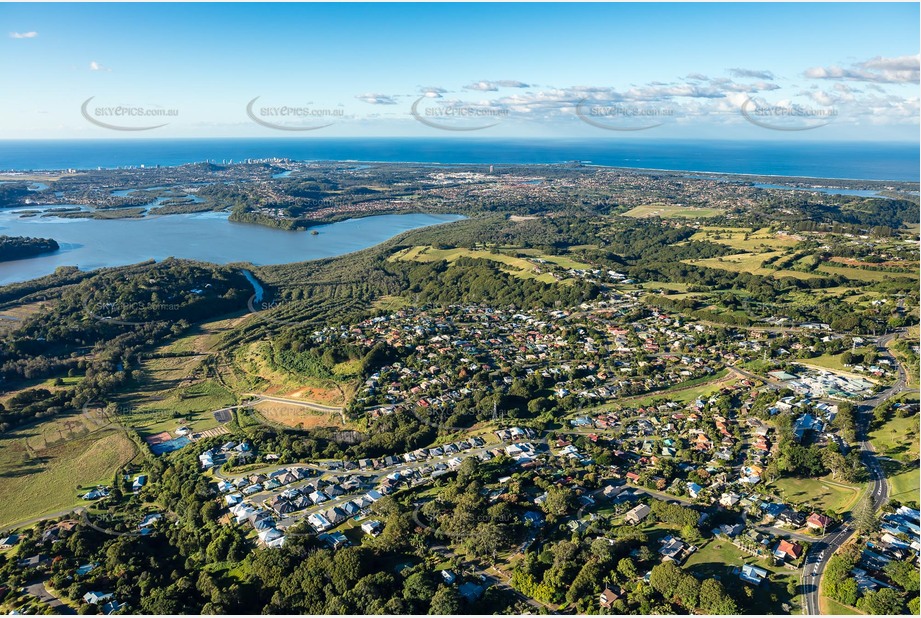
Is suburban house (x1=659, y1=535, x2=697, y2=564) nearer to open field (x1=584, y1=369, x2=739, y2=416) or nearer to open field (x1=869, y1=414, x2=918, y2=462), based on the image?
open field (x1=584, y1=369, x2=739, y2=416)

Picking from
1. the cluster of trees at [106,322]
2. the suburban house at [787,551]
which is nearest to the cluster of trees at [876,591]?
the suburban house at [787,551]

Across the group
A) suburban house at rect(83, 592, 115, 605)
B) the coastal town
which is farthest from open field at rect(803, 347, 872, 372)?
suburban house at rect(83, 592, 115, 605)

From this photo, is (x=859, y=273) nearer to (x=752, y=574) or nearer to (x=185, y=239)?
(x=752, y=574)

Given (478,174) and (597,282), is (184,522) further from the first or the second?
(478,174)

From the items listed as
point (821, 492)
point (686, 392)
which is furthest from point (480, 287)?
point (821, 492)

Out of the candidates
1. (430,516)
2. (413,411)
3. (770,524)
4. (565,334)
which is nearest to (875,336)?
(565,334)

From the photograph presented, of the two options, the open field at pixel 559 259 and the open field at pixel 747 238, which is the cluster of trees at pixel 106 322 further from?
the open field at pixel 747 238
